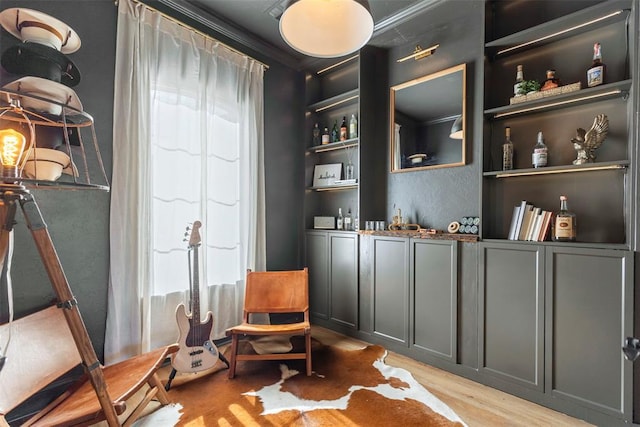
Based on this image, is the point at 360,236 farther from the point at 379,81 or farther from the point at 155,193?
the point at 155,193

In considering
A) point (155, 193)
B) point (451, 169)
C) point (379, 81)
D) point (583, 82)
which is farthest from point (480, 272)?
point (155, 193)

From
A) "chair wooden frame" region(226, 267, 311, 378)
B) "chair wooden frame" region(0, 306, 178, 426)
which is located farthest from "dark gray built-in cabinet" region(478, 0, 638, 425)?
"chair wooden frame" region(0, 306, 178, 426)

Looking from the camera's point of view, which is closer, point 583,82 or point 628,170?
point 628,170

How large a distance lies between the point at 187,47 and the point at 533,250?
3.11 meters

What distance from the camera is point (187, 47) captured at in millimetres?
2582

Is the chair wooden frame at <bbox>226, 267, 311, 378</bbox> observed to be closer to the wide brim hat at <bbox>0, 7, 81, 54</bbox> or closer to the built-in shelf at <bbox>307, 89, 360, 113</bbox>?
the built-in shelf at <bbox>307, 89, 360, 113</bbox>

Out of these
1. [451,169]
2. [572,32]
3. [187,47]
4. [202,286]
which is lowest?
[202,286]

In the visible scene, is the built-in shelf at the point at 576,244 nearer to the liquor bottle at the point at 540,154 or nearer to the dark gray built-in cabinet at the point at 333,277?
the liquor bottle at the point at 540,154

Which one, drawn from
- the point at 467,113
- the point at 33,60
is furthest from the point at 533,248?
the point at 33,60

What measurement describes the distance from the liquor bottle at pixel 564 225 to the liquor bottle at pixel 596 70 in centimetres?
74

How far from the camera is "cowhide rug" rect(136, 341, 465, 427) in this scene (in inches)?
69.9

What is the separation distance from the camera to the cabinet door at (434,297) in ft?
7.85

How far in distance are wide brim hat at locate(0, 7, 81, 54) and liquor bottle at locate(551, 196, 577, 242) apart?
3.18m

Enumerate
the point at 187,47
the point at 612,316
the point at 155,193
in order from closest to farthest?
the point at 612,316 < the point at 155,193 < the point at 187,47
